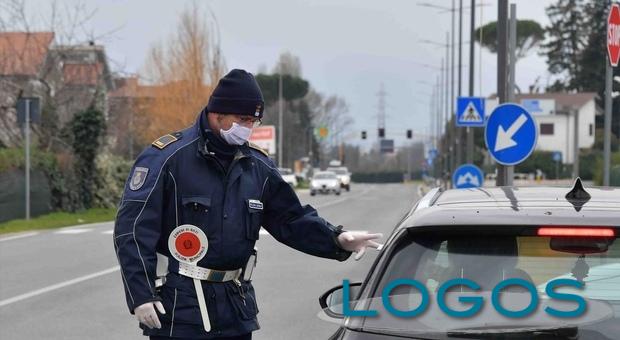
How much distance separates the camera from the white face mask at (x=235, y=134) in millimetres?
4137

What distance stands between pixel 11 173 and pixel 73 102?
9.50 metres

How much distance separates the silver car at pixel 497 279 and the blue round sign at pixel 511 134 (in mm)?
11014

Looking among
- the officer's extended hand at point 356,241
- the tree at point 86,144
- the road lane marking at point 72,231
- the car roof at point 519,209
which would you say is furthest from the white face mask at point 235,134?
the tree at point 86,144

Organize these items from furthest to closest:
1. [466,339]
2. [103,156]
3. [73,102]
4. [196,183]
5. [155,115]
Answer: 1. [155,115]
2. [73,102]
3. [103,156]
4. [196,183]
5. [466,339]

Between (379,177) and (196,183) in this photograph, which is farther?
(379,177)

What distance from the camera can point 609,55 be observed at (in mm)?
10641

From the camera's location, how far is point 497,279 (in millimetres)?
3453

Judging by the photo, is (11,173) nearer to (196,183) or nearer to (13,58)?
(13,58)

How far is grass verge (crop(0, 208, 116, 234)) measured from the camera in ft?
78.1

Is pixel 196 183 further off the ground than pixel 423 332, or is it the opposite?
pixel 196 183

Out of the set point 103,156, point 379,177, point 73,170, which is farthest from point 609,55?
point 379,177

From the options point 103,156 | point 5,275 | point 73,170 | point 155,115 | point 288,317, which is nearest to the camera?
point 288,317

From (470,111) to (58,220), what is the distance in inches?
450

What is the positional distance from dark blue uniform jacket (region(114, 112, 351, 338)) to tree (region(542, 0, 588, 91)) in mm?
90501
